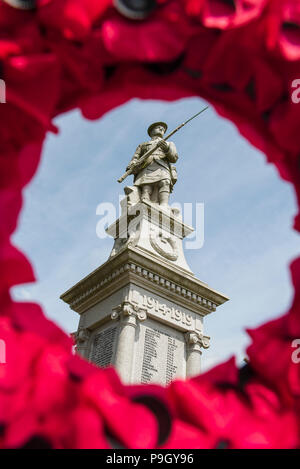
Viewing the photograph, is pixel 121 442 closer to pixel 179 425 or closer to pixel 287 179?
pixel 179 425

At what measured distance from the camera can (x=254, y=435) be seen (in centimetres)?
132

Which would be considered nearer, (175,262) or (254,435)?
(254,435)

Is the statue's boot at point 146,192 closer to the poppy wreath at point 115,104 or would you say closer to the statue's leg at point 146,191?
the statue's leg at point 146,191

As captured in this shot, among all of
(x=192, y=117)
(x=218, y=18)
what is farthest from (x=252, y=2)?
(x=192, y=117)

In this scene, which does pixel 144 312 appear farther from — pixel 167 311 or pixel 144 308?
pixel 167 311

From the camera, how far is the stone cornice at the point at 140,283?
5.91 meters

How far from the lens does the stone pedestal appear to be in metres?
5.52

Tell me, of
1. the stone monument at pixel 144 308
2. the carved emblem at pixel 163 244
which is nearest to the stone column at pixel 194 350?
the stone monument at pixel 144 308

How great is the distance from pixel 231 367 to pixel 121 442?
0.47m

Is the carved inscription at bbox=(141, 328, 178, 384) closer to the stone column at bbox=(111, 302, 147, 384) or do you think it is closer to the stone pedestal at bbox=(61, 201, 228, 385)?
the stone pedestal at bbox=(61, 201, 228, 385)

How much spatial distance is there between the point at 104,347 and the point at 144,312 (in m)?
0.73

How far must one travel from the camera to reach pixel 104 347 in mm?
5695

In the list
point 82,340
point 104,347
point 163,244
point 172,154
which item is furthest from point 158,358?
point 172,154

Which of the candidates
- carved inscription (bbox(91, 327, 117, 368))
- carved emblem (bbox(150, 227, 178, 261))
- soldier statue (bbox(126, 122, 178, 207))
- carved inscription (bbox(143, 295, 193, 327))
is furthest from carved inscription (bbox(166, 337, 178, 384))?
soldier statue (bbox(126, 122, 178, 207))
